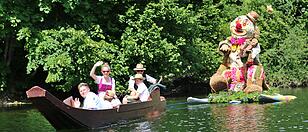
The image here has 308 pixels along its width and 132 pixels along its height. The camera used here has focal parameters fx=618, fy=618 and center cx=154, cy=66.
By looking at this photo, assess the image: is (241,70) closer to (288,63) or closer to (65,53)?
(65,53)

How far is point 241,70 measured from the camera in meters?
19.2

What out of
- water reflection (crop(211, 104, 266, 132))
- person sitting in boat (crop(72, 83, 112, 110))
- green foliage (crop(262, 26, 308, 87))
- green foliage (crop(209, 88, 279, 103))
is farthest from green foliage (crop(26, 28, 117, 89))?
green foliage (crop(262, 26, 308, 87))

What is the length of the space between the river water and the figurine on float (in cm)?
107

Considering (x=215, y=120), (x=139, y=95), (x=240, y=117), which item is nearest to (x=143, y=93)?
(x=139, y=95)

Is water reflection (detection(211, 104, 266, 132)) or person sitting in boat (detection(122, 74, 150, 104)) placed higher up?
person sitting in boat (detection(122, 74, 150, 104))

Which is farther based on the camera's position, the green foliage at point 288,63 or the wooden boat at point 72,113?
the green foliage at point 288,63

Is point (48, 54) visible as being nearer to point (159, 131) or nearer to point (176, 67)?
point (176, 67)

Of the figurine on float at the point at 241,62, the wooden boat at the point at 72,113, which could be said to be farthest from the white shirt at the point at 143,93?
the figurine on float at the point at 241,62

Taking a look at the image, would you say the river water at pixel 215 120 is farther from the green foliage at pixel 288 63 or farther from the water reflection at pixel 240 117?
the green foliage at pixel 288 63

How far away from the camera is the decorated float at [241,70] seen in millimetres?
19078

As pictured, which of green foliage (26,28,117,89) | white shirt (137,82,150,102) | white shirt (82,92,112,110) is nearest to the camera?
white shirt (82,92,112,110)

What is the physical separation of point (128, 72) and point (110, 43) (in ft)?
5.02

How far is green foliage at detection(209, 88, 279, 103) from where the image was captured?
1871 centimetres

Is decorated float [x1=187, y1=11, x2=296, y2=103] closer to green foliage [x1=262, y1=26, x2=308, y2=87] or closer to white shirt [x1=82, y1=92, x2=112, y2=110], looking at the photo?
white shirt [x1=82, y1=92, x2=112, y2=110]
